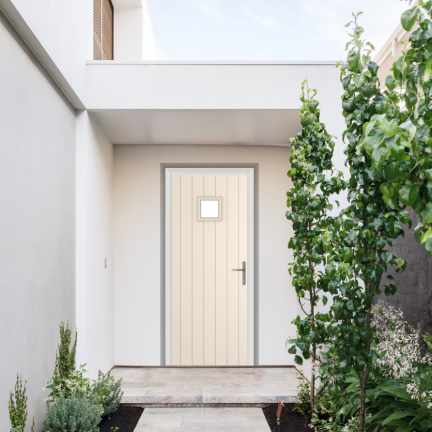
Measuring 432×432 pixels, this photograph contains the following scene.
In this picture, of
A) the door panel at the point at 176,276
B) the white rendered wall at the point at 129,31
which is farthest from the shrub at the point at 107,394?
the white rendered wall at the point at 129,31

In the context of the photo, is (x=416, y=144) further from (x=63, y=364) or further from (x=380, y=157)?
(x=63, y=364)

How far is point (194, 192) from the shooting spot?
465 cm

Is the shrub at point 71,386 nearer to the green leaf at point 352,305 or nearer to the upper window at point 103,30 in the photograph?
the green leaf at point 352,305

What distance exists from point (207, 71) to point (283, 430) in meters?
2.64

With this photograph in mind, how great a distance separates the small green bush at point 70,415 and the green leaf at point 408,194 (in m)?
2.06

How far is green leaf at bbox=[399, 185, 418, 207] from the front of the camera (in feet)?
4.27

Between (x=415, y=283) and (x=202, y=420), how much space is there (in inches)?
72.1

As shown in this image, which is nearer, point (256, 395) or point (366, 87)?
point (366, 87)

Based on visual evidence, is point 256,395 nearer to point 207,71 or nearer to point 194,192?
point 194,192

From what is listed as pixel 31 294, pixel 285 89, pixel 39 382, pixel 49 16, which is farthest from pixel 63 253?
pixel 285 89

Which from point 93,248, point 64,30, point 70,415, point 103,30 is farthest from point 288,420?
point 103,30

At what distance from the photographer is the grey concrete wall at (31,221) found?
1977 mm

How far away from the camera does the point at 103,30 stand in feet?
14.9

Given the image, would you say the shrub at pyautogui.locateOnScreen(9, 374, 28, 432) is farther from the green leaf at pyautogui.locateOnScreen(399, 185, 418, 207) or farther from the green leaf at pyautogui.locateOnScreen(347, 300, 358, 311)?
the green leaf at pyautogui.locateOnScreen(399, 185, 418, 207)
